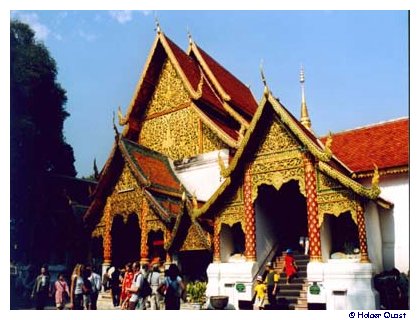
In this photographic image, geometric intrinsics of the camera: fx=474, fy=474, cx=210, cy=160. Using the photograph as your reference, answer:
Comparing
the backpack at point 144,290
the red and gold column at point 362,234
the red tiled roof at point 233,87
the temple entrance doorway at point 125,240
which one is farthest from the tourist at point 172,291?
the red tiled roof at point 233,87

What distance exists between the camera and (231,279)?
9086mm

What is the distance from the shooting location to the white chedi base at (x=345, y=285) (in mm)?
7734

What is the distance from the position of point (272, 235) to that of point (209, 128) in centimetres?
355

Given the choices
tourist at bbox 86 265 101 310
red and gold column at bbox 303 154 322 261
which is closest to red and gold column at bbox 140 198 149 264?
tourist at bbox 86 265 101 310

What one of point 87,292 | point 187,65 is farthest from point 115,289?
point 187,65

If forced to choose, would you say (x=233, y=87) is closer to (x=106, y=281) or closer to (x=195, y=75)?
(x=195, y=75)

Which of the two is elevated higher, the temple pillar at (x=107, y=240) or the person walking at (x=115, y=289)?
the temple pillar at (x=107, y=240)

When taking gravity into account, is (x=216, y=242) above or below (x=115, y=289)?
above

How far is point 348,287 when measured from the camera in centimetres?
789

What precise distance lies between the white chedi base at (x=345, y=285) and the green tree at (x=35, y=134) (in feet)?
20.5

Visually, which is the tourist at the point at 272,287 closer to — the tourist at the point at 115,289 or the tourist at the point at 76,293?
the tourist at the point at 76,293

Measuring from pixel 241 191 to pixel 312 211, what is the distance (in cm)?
155
